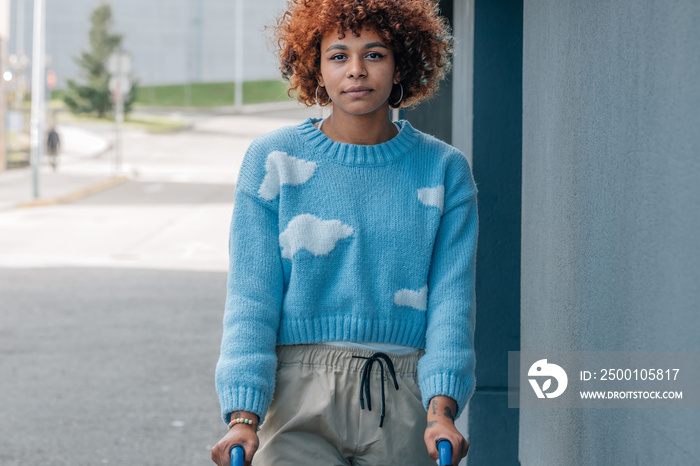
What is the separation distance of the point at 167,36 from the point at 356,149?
68.8 metres

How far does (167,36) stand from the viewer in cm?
6862

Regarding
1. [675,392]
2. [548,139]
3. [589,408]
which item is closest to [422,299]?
[589,408]

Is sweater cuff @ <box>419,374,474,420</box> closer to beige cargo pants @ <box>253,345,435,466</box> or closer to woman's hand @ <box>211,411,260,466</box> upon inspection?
beige cargo pants @ <box>253,345,435,466</box>

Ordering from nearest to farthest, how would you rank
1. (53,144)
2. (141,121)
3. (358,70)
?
(358,70)
(53,144)
(141,121)

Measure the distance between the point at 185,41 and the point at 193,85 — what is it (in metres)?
3.05

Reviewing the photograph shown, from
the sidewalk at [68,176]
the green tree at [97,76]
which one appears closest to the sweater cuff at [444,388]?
the sidewalk at [68,176]

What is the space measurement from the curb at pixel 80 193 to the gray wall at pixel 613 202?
19.5 metres

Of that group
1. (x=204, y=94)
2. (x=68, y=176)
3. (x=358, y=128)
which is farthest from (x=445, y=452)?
(x=204, y=94)

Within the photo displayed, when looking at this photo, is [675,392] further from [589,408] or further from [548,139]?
[548,139]

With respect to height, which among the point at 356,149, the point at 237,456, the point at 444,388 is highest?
the point at 356,149

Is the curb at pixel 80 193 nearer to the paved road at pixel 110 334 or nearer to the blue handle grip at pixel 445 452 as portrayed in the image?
the paved road at pixel 110 334

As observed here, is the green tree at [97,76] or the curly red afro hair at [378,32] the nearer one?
the curly red afro hair at [378,32]

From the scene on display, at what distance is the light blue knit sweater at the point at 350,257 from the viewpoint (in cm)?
214

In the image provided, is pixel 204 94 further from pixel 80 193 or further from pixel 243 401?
pixel 243 401
